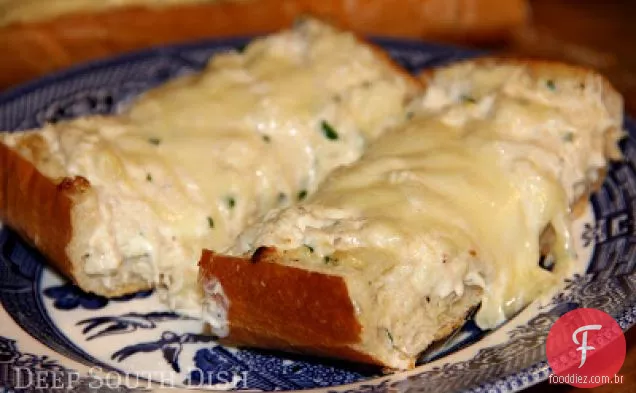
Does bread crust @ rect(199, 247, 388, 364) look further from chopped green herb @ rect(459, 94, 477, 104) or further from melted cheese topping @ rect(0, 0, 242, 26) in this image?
melted cheese topping @ rect(0, 0, 242, 26)

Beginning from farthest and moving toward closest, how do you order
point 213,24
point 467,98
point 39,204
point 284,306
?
point 213,24
point 467,98
point 39,204
point 284,306

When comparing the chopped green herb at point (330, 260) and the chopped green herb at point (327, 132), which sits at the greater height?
the chopped green herb at point (327, 132)

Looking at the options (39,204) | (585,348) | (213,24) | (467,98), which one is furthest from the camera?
(213,24)

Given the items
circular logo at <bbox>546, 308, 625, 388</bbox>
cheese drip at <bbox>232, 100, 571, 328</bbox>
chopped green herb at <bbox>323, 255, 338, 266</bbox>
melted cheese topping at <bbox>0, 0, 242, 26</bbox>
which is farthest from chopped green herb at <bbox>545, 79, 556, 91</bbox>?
melted cheese topping at <bbox>0, 0, 242, 26</bbox>

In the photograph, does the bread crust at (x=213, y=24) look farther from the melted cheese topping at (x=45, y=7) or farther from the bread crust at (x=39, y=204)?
the bread crust at (x=39, y=204)

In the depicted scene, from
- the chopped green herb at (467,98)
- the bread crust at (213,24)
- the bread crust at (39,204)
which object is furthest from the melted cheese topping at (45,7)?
the chopped green herb at (467,98)

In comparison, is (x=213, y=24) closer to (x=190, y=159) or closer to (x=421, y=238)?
(x=190, y=159)

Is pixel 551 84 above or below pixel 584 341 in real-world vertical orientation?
above

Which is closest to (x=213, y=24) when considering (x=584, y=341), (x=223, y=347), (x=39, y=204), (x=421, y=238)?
(x=39, y=204)
